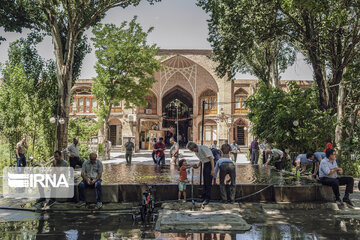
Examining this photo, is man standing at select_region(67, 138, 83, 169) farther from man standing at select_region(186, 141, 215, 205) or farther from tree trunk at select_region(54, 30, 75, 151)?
man standing at select_region(186, 141, 215, 205)

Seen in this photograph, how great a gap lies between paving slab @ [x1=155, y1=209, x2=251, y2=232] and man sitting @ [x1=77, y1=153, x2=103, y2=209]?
5.95ft

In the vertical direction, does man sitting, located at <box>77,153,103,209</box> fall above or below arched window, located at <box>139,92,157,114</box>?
below

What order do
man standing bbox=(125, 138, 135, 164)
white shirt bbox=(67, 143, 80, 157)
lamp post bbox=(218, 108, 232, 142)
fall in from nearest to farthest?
white shirt bbox=(67, 143, 80, 157)
man standing bbox=(125, 138, 135, 164)
lamp post bbox=(218, 108, 232, 142)

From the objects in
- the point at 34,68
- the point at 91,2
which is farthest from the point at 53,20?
the point at 34,68

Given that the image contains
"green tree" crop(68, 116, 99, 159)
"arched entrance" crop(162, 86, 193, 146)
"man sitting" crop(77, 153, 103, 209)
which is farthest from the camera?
"arched entrance" crop(162, 86, 193, 146)

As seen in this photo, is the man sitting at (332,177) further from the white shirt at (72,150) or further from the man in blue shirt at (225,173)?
the white shirt at (72,150)

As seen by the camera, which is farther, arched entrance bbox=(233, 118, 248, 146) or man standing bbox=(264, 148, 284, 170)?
arched entrance bbox=(233, 118, 248, 146)

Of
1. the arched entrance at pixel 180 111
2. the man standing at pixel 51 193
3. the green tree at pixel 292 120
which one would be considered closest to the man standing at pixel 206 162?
the man standing at pixel 51 193

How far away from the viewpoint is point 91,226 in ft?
20.3

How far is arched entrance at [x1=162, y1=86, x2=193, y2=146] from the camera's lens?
37.8m

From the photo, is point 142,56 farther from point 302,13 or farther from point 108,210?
point 108,210

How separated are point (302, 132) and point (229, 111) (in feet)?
66.2

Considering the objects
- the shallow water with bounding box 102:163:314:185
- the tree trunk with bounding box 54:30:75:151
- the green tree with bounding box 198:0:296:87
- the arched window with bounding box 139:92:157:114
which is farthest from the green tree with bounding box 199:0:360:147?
the arched window with bounding box 139:92:157:114

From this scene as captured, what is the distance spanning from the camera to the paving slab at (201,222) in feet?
19.2
